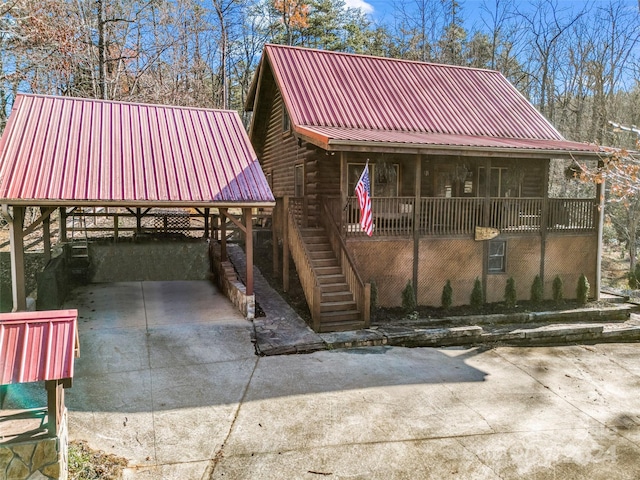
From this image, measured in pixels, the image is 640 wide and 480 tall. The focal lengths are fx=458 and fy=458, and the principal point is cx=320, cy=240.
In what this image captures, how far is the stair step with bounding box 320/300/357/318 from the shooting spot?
10.2 m

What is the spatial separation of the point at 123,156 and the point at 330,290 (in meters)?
5.77

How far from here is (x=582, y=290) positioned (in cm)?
1295

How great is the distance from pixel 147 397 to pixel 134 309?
481 centimetres

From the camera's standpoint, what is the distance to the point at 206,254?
48.2ft

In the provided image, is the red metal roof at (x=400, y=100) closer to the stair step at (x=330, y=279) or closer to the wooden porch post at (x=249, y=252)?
the wooden porch post at (x=249, y=252)

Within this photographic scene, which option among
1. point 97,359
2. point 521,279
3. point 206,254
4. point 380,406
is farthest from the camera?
point 206,254

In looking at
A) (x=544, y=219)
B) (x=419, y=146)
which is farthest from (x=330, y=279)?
(x=544, y=219)

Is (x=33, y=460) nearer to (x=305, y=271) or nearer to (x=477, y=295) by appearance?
(x=305, y=271)

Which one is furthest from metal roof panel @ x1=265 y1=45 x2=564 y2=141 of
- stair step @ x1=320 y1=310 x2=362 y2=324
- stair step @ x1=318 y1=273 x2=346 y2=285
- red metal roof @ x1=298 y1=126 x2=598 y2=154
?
stair step @ x1=320 y1=310 x2=362 y2=324

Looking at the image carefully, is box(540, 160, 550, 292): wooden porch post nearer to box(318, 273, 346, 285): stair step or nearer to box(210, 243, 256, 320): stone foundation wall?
box(318, 273, 346, 285): stair step

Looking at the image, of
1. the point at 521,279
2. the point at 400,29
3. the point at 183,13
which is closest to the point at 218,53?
the point at 183,13

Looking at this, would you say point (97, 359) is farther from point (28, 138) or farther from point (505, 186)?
point (505, 186)

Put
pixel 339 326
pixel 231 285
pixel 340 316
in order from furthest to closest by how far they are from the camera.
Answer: pixel 231 285 < pixel 340 316 < pixel 339 326

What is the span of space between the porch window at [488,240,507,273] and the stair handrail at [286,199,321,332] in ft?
17.8
